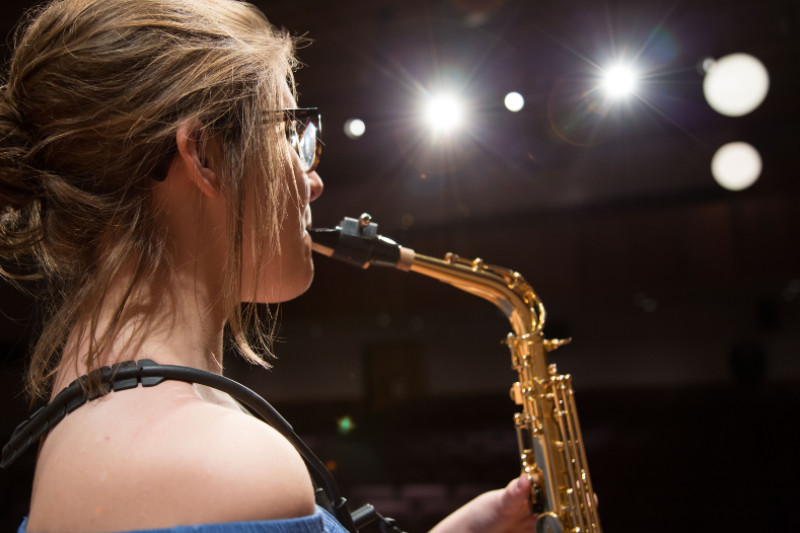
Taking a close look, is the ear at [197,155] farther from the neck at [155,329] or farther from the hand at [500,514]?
the hand at [500,514]

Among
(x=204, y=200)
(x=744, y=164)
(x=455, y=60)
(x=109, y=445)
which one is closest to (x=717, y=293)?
(x=744, y=164)

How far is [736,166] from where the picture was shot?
7.66ft

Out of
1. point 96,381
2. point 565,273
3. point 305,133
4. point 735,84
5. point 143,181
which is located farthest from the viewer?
point 565,273

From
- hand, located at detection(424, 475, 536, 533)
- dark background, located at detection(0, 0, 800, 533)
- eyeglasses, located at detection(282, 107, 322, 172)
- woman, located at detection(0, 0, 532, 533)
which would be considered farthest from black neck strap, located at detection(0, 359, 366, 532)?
dark background, located at detection(0, 0, 800, 533)

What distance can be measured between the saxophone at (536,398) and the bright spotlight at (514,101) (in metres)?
0.70

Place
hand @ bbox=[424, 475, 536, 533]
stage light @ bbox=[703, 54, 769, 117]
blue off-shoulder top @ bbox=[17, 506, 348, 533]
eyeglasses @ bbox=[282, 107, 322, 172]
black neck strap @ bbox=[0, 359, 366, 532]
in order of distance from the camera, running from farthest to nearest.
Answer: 1. stage light @ bbox=[703, 54, 769, 117]
2. hand @ bbox=[424, 475, 536, 533]
3. eyeglasses @ bbox=[282, 107, 322, 172]
4. black neck strap @ bbox=[0, 359, 366, 532]
5. blue off-shoulder top @ bbox=[17, 506, 348, 533]

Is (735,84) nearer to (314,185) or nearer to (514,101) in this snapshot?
(514,101)

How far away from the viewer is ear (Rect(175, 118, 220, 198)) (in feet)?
2.29

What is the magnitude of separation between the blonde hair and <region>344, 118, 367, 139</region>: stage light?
3.27 ft

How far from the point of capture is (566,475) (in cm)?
108

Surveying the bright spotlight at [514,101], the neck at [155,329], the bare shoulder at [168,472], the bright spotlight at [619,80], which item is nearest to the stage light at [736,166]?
the bright spotlight at [619,80]

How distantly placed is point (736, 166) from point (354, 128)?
58.8 inches

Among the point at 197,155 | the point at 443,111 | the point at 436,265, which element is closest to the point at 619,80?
the point at 443,111

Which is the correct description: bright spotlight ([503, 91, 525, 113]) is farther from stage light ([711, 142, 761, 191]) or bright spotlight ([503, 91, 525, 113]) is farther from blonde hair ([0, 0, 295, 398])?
blonde hair ([0, 0, 295, 398])
